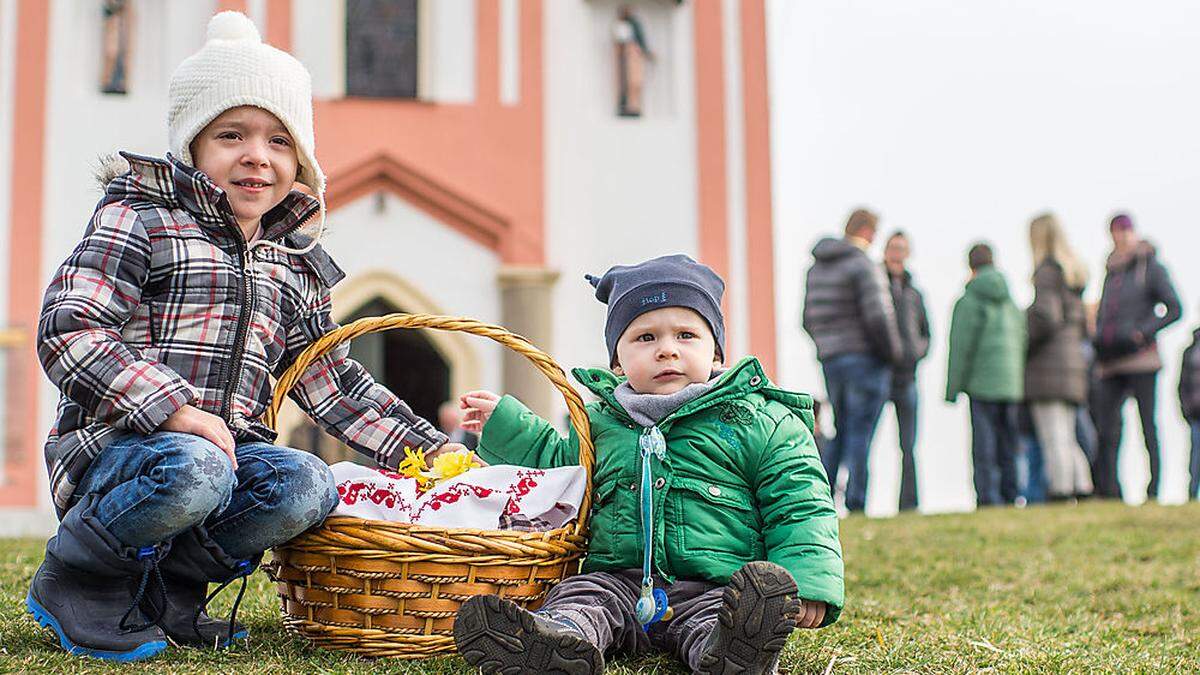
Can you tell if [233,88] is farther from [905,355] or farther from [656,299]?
[905,355]

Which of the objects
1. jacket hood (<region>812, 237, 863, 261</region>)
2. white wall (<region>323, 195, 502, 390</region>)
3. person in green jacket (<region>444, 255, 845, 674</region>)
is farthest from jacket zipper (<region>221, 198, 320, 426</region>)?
white wall (<region>323, 195, 502, 390</region>)

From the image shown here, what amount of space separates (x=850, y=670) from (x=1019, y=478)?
6.28 metres

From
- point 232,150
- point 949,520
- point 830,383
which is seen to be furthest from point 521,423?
point 830,383

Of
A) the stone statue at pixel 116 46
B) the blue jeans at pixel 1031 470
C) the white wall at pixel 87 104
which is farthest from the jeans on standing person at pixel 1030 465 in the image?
the stone statue at pixel 116 46

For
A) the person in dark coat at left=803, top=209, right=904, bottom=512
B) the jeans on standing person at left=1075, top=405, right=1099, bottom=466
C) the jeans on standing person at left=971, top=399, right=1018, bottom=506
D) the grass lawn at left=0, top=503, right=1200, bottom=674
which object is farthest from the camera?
the jeans on standing person at left=1075, top=405, right=1099, bottom=466

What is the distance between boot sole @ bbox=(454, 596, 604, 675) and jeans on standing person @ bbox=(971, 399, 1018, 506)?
21.6 feet

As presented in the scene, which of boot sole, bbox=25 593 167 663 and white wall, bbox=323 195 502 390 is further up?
white wall, bbox=323 195 502 390

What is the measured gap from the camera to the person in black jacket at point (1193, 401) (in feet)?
31.4

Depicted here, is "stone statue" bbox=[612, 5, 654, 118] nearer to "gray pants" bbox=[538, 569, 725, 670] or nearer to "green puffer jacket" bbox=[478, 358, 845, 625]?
"green puffer jacket" bbox=[478, 358, 845, 625]

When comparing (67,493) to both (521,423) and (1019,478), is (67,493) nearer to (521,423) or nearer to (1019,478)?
(521,423)

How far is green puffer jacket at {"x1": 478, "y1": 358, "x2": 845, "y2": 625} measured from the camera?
2990mm

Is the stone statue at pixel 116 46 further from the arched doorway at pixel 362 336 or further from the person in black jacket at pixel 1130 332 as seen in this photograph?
the person in black jacket at pixel 1130 332

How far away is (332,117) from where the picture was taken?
1262 cm

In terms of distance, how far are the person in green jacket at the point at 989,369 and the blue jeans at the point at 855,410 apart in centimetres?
102
